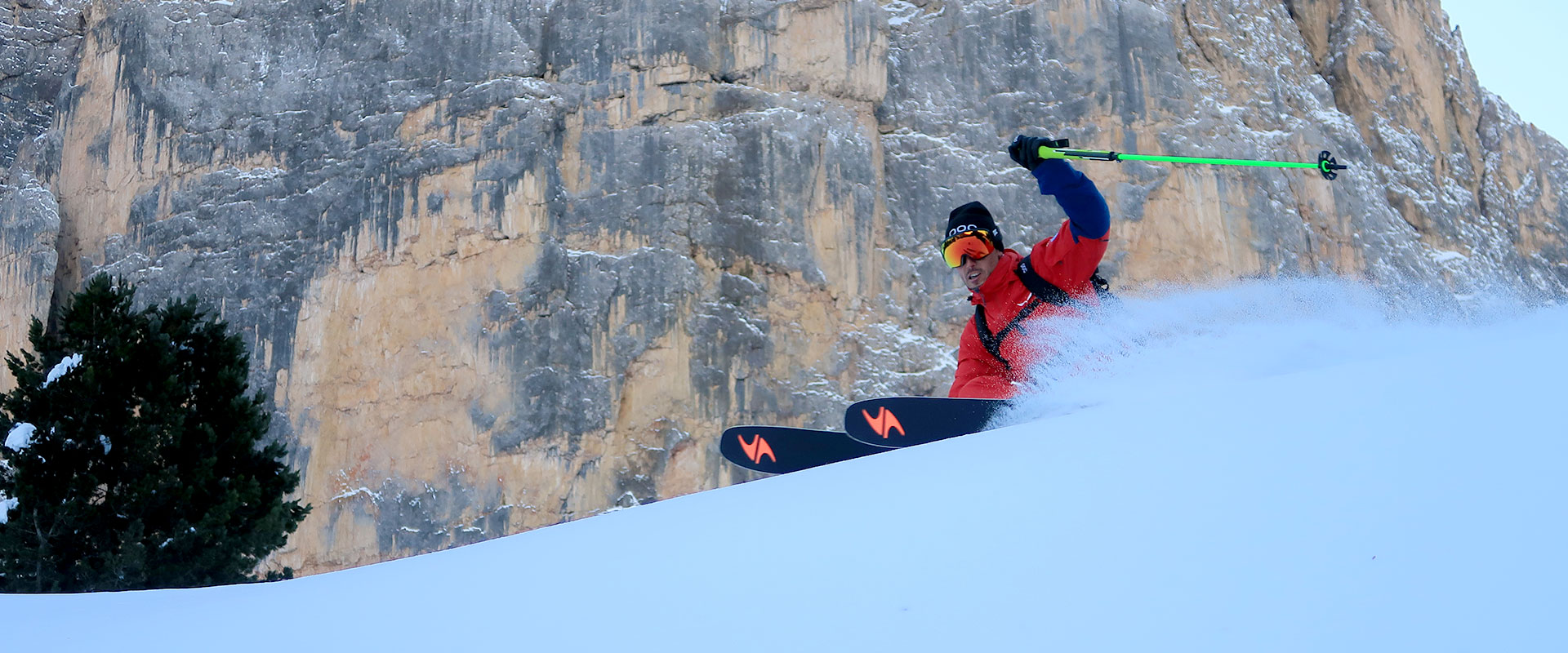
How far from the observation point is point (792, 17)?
43.3ft

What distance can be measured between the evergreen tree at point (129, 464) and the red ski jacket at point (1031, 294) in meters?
3.75

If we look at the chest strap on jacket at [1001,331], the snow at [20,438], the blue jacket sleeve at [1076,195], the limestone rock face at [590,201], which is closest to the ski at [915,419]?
the chest strap on jacket at [1001,331]

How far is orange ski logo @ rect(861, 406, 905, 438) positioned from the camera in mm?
3889

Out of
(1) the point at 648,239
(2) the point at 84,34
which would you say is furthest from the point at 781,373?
(2) the point at 84,34

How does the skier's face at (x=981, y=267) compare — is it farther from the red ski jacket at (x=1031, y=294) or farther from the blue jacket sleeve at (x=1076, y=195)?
the blue jacket sleeve at (x=1076, y=195)

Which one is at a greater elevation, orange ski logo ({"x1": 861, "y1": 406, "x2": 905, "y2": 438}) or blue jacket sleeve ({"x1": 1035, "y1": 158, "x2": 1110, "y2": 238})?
blue jacket sleeve ({"x1": 1035, "y1": 158, "x2": 1110, "y2": 238})

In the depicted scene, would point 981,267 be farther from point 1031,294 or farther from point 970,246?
point 1031,294

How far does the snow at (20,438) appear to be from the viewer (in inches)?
204

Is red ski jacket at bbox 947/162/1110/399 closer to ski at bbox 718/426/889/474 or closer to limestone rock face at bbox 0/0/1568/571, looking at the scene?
ski at bbox 718/426/889/474

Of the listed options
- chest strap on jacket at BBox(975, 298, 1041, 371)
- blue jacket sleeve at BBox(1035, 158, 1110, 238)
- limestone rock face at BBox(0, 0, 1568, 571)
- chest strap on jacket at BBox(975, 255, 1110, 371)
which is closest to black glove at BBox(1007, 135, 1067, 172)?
blue jacket sleeve at BBox(1035, 158, 1110, 238)

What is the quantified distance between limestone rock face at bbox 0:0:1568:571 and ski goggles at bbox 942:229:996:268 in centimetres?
788

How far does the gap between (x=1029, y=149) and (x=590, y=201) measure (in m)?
9.60

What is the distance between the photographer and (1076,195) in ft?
11.5

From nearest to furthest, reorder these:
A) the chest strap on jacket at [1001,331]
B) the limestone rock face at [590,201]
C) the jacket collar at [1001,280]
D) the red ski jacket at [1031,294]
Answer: the red ski jacket at [1031,294] → the chest strap on jacket at [1001,331] → the jacket collar at [1001,280] → the limestone rock face at [590,201]
